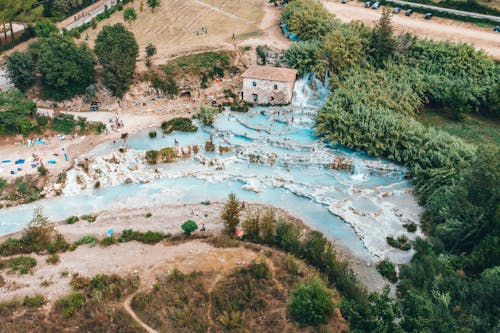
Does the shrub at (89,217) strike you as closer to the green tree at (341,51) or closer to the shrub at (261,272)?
the shrub at (261,272)

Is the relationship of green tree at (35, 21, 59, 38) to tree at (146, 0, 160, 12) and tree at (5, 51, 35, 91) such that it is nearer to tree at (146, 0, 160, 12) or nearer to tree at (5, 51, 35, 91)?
tree at (5, 51, 35, 91)

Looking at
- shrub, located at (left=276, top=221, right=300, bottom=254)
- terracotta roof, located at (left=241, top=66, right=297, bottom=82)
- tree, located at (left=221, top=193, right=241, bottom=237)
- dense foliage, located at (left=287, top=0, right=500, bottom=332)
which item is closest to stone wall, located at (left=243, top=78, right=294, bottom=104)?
terracotta roof, located at (left=241, top=66, right=297, bottom=82)

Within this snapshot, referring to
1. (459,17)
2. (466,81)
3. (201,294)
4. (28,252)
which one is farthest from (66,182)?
(459,17)

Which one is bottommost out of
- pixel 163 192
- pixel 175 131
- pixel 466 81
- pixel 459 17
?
pixel 163 192

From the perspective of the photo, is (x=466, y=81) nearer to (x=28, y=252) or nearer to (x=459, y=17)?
(x=459, y=17)

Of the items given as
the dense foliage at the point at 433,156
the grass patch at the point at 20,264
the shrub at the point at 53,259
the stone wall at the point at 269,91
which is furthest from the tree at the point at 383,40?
the grass patch at the point at 20,264
